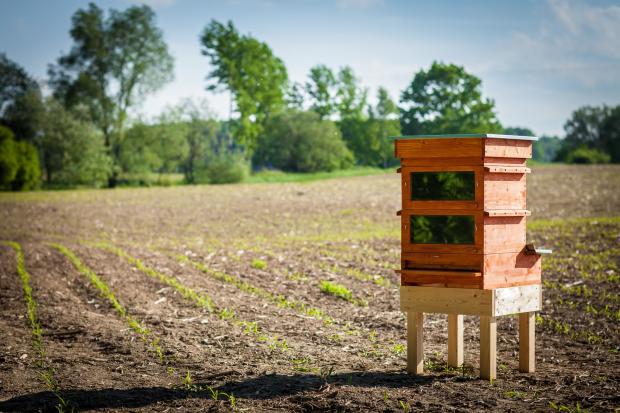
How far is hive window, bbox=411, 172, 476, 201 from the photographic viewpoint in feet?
20.8

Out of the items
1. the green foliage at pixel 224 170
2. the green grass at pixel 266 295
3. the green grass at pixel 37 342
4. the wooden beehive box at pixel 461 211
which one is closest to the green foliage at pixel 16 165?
the green foliage at pixel 224 170

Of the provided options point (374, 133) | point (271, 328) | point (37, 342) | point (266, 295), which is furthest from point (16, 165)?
point (271, 328)

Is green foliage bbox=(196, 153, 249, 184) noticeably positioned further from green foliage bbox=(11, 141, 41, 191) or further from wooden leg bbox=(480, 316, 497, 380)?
wooden leg bbox=(480, 316, 497, 380)

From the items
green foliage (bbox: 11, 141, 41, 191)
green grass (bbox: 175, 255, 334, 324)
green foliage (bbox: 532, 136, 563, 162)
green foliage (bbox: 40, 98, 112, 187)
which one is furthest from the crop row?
green foliage (bbox: 532, 136, 563, 162)

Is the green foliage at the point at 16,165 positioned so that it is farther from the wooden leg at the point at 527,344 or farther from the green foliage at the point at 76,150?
the wooden leg at the point at 527,344

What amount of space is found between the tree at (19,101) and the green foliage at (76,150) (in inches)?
153

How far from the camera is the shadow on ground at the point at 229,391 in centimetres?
583

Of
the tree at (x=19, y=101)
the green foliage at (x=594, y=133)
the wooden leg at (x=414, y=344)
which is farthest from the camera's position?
the green foliage at (x=594, y=133)

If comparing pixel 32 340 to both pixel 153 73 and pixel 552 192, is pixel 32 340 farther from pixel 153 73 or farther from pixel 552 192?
pixel 153 73

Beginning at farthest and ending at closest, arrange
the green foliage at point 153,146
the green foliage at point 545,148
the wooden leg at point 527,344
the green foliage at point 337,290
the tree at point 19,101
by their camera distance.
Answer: the green foliage at point 545,148 < the tree at point 19,101 < the green foliage at point 153,146 < the green foliage at point 337,290 < the wooden leg at point 527,344

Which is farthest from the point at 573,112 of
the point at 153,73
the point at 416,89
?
the point at 153,73

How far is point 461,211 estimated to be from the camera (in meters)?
6.34

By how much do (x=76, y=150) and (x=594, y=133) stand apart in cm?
5905

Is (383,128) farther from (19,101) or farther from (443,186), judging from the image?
(443,186)
